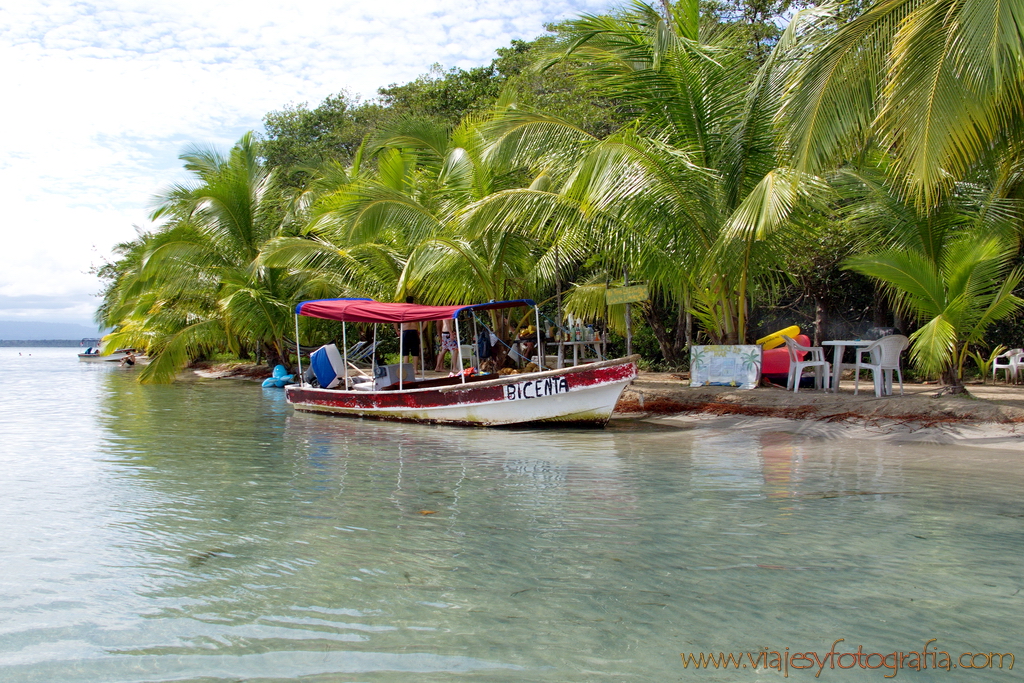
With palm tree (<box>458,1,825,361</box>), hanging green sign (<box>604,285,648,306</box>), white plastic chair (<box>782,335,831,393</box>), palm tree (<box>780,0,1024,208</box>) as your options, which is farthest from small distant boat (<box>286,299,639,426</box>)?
palm tree (<box>780,0,1024,208</box>)

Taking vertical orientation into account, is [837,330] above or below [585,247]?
below

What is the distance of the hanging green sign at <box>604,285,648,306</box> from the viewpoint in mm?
11047

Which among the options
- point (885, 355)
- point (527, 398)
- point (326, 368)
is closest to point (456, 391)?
point (527, 398)

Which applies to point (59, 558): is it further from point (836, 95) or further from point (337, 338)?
point (337, 338)

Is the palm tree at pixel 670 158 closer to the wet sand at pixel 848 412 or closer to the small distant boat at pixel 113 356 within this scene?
the wet sand at pixel 848 412

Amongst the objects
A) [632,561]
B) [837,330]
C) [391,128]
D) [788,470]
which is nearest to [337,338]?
[391,128]

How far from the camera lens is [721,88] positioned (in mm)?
11258

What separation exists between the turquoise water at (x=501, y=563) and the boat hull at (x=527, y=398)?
193cm

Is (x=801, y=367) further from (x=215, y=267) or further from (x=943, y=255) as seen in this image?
(x=215, y=267)

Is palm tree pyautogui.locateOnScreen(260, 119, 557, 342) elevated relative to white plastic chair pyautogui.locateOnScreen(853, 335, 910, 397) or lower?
elevated

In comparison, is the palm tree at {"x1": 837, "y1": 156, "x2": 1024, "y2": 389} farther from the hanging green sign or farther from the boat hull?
the boat hull

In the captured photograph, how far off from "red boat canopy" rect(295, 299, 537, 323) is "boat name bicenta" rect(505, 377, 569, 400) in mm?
1488

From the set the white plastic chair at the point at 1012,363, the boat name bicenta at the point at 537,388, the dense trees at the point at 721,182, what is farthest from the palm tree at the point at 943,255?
the boat name bicenta at the point at 537,388

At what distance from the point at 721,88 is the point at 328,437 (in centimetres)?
770
